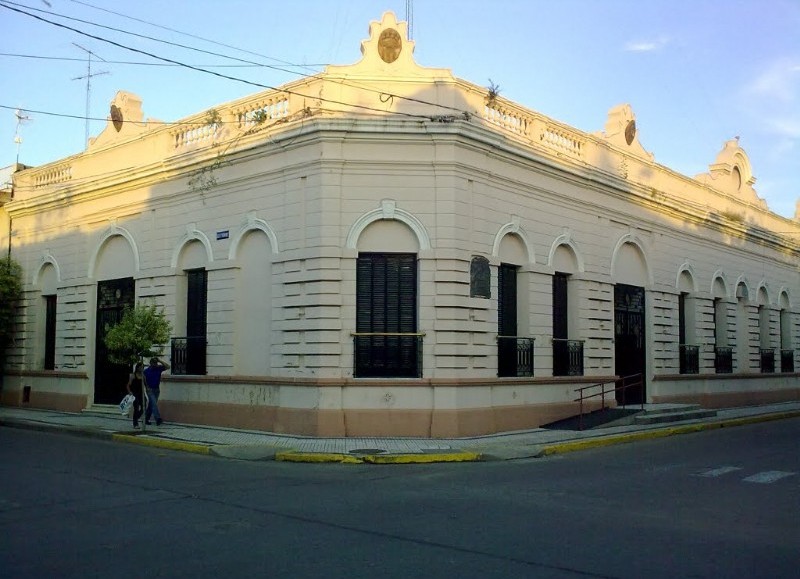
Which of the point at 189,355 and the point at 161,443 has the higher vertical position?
the point at 189,355

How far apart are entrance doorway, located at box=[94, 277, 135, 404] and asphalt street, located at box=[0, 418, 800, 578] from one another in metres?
8.22

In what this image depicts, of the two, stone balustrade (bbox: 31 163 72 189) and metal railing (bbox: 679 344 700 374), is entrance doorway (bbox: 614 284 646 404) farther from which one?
stone balustrade (bbox: 31 163 72 189)

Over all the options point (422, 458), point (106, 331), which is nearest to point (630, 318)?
point (422, 458)

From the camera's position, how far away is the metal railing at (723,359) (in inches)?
1104

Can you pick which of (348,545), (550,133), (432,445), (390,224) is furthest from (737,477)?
(550,133)

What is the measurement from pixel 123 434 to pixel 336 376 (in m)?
5.02

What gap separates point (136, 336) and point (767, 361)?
2436 centimetres

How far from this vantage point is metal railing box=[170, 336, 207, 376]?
65.3 feet

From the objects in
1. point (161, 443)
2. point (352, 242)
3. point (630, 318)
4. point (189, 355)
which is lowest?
point (161, 443)

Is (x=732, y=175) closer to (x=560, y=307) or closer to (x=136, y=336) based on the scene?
(x=560, y=307)

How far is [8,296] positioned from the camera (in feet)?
85.5

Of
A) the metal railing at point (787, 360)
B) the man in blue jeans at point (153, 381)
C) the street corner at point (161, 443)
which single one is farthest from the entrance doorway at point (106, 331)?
the metal railing at point (787, 360)

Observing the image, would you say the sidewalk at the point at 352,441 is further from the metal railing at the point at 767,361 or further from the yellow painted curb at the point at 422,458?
the metal railing at the point at 767,361

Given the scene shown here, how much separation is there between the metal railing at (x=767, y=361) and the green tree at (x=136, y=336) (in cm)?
2323
